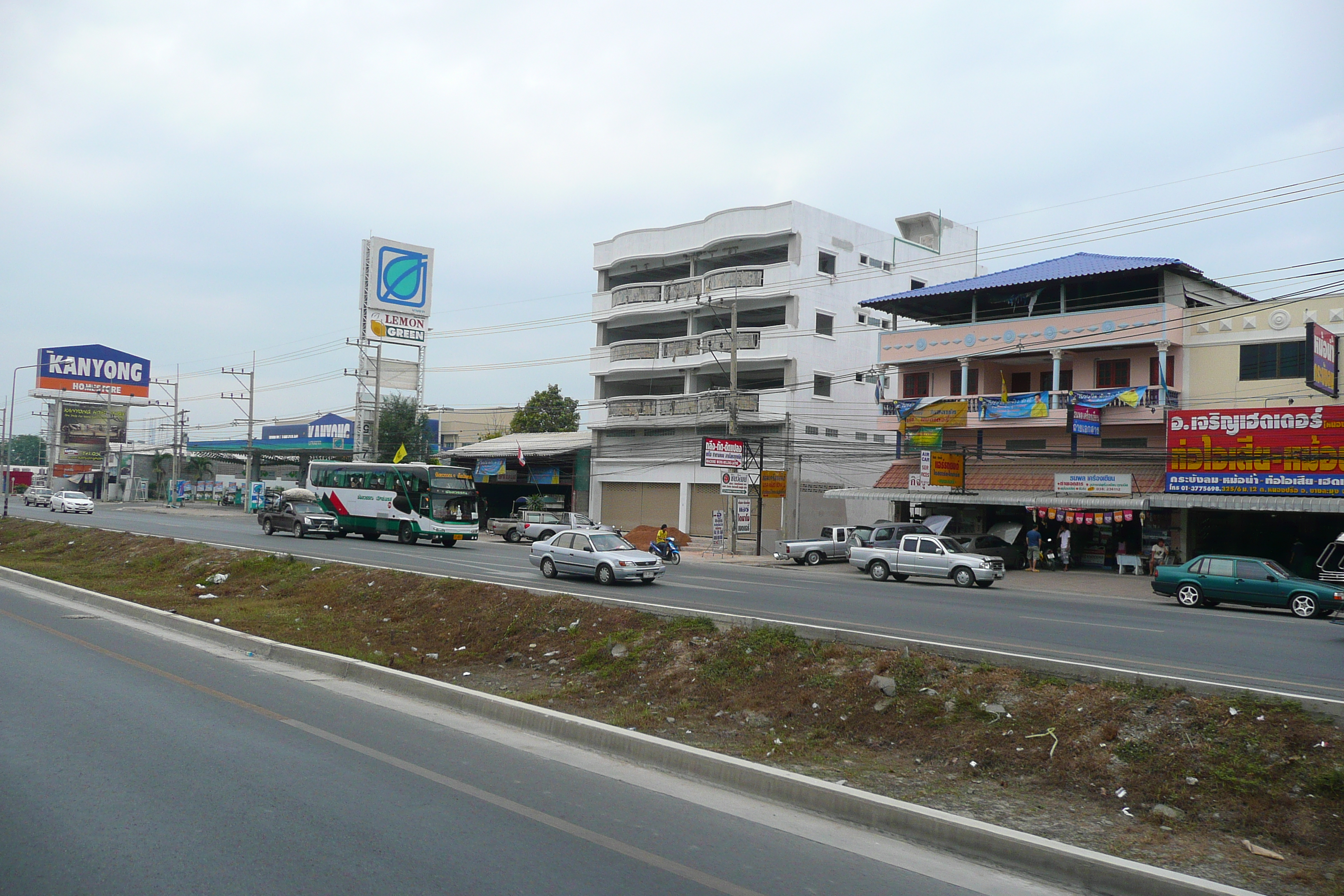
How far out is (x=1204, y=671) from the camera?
12031mm

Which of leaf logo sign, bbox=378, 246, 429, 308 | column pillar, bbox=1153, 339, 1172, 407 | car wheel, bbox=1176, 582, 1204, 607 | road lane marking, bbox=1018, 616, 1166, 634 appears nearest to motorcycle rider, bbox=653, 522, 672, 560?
car wheel, bbox=1176, 582, 1204, 607

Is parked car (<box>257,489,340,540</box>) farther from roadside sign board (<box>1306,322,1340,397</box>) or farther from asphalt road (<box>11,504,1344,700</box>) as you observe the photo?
roadside sign board (<box>1306,322,1340,397</box>)

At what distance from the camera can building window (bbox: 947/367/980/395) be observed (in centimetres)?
4094

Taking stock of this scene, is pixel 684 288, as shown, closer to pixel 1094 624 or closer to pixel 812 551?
pixel 812 551

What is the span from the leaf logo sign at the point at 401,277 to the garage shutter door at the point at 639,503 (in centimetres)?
1718

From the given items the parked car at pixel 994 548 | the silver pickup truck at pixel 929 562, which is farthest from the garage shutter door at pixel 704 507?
the silver pickup truck at pixel 929 562

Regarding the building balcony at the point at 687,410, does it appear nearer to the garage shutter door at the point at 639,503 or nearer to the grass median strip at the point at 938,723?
the garage shutter door at the point at 639,503

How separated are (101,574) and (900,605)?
1900 cm

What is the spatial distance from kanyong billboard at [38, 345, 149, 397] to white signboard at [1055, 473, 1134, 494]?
9710 cm

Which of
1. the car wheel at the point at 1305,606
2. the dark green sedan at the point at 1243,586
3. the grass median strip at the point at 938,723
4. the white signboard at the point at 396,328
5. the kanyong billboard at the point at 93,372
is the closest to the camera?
the grass median strip at the point at 938,723

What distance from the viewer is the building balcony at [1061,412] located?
3466cm

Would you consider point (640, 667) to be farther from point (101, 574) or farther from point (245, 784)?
point (101, 574)

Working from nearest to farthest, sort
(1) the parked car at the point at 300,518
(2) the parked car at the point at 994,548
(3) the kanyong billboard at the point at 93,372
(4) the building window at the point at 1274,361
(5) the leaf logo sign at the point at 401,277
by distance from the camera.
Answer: (4) the building window at the point at 1274,361 → (2) the parked car at the point at 994,548 → (1) the parked car at the point at 300,518 → (5) the leaf logo sign at the point at 401,277 → (3) the kanyong billboard at the point at 93,372

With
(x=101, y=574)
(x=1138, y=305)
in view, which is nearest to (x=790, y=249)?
(x=1138, y=305)
